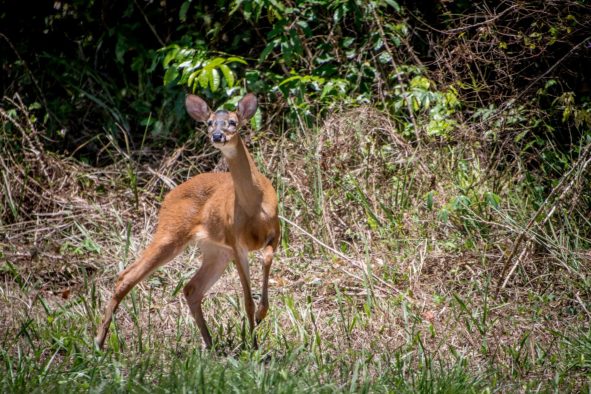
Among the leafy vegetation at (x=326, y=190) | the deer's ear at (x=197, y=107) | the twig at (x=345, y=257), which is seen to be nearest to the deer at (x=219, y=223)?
the deer's ear at (x=197, y=107)

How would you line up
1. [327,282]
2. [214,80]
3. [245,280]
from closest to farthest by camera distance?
[245,280] < [327,282] < [214,80]

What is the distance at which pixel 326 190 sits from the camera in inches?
321

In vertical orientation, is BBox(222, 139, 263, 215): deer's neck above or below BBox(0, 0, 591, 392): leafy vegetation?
above

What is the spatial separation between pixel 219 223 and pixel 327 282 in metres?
1.02

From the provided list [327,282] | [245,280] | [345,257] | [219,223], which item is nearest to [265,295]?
[245,280]

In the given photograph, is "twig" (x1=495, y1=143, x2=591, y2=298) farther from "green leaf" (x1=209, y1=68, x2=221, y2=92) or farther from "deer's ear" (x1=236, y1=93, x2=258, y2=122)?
"green leaf" (x1=209, y1=68, x2=221, y2=92)

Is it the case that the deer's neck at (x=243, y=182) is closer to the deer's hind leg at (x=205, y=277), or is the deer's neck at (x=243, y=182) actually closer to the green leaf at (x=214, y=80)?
the deer's hind leg at (x=205, y=277)

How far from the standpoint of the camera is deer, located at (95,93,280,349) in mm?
6199

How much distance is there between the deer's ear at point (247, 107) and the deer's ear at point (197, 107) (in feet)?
0.79

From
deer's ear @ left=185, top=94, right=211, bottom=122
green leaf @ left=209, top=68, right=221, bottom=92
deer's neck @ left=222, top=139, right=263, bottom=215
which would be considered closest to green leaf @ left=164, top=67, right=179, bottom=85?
green leaf @ left=209, top=68, right=221, bottom=92

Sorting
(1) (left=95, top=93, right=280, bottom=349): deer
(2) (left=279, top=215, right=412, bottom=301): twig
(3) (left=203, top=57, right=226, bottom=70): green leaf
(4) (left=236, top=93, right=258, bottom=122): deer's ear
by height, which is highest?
(4) (left=236, top=93, right=258, bottom=122): deer's ear

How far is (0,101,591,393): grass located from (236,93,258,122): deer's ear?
1267mm

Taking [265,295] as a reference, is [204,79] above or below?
above

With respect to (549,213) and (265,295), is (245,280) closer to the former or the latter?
(265,295)
